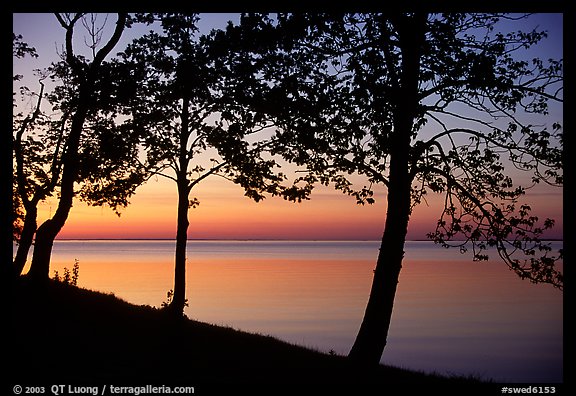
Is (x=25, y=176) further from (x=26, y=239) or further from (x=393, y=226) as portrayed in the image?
(x=393, y=226)

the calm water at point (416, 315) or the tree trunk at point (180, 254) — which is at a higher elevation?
the tree trunk at point (180, 254)

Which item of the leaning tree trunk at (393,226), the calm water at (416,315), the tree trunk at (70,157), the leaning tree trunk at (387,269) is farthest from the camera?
the calm water at (416,315)

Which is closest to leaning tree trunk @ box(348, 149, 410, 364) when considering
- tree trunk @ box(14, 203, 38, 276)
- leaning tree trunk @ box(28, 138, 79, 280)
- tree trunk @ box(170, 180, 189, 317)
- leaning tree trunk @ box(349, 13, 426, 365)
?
leaning tree trunk @ box(349, 13, 426, 365)

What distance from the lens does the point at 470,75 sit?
14.0 m

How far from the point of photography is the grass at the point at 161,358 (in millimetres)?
11148

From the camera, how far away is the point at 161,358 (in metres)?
13.5

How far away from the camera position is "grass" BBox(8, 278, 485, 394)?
11.1m

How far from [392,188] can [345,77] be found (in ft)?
11.0

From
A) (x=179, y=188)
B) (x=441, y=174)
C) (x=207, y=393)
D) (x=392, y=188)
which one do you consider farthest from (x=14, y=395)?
(x=179, y=188)

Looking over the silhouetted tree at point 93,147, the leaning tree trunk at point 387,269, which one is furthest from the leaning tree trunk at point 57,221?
the leaning tree trunk at point 387,269

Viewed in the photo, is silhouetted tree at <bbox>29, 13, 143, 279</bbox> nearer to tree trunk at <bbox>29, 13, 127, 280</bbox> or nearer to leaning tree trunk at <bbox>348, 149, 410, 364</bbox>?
tree trunk at <bbox>29, 13, 127, 280</bbox>

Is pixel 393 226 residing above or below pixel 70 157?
below

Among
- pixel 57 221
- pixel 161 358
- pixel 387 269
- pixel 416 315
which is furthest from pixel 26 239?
pixel 416 315

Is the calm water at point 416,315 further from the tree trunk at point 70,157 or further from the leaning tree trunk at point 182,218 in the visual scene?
the tree trunk at point 70,157
